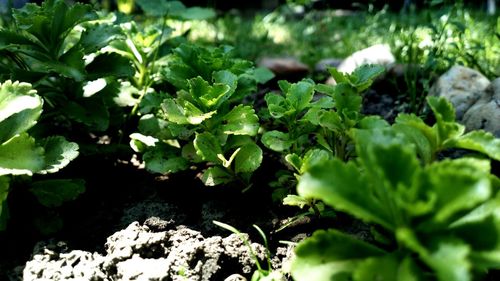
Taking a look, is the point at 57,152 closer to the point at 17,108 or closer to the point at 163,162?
the point at 17,108

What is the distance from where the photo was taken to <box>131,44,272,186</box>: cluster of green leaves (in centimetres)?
164

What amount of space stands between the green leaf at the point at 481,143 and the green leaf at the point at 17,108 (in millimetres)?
1125

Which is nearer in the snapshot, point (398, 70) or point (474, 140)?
point (474, 140)

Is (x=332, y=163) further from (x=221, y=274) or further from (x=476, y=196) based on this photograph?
(x=221, y=274)

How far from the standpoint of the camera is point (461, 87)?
2.29 meters

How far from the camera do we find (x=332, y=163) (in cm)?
109

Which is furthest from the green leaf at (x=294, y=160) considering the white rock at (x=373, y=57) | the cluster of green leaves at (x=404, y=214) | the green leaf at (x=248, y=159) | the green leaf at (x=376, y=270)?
the white rock at (x=373, y=57)

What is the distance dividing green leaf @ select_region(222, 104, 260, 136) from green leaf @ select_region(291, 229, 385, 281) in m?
0.55

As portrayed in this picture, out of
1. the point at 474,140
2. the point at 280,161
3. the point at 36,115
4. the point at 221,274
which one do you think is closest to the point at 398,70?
the point at 280,161

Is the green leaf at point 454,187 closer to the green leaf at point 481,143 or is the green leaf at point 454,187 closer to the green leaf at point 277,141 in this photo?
the green leaf at point 481,143

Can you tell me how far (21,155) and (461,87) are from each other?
1.81 m

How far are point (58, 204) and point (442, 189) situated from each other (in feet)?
3.86

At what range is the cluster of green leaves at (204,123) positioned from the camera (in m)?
1.64

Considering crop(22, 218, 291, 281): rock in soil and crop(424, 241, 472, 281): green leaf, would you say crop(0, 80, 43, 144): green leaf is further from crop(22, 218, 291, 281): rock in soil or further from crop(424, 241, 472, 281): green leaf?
crop(424, 241, 472, 281): green leaf
